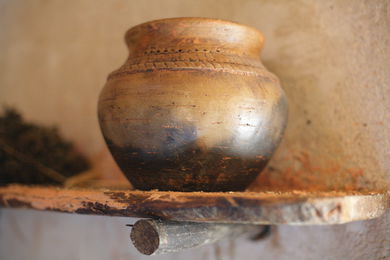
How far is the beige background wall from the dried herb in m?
0.11

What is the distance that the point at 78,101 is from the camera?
1.22 meters

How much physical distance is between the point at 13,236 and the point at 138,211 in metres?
0.84

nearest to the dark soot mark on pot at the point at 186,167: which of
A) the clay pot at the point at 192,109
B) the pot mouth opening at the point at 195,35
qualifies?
the clay pot at the point at 192,109

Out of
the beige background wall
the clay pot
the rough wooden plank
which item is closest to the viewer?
the rough wooden plank

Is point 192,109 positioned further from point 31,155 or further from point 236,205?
point 31,155

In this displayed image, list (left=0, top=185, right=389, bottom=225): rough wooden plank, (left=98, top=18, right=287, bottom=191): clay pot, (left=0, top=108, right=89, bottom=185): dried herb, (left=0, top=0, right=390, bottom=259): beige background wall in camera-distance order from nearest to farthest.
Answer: (left=0, top=185, right=389, bottom=225): rough wooden plank < (left=98, top=18, right=287, bottom=191): clay pot < (left=0, top=0, right=390, bottom=259): beige background wall < (left=0, top=108, right=89, bottom=185): dried herb

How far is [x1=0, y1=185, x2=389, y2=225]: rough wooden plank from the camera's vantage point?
47 cm

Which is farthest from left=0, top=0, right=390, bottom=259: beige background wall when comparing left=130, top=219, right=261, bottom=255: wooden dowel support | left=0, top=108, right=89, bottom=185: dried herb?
left=130, top=219, right=261, bottom=255: wooden dowel support

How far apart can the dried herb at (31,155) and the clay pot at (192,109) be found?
1.28 ft

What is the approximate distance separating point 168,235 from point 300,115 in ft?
1.36

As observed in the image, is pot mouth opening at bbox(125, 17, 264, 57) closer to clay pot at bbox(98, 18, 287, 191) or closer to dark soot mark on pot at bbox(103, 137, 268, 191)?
clay pot at bbox(98, 18, 287, 191)

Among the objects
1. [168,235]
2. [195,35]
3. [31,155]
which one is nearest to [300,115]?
[195,35]

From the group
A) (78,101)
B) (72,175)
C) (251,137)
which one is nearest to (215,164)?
(251,137)

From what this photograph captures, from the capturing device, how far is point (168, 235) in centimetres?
57
